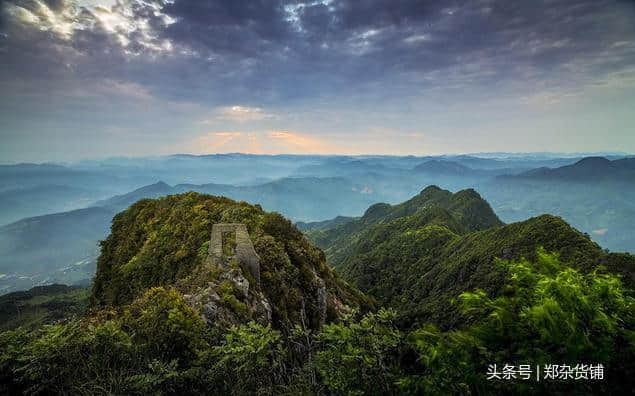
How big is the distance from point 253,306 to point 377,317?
1247 cm

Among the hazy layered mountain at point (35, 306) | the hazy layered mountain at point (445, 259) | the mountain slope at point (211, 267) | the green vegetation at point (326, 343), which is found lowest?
the hazy layered mountain at point (35, 306)

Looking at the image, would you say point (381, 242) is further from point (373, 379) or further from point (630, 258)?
point (373, 379)

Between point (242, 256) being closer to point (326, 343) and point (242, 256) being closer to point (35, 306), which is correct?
point (326, 343)

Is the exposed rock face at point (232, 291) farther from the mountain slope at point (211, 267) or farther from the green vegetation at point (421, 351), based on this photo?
the green vegetation at point (421, 351)

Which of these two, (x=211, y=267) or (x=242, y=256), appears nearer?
(x=211, y=267)

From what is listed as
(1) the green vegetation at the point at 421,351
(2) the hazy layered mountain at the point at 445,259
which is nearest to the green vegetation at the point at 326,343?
(1) the green vegetation at the point at 421,351

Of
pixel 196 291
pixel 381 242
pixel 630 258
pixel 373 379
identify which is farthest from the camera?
pixel 381 242

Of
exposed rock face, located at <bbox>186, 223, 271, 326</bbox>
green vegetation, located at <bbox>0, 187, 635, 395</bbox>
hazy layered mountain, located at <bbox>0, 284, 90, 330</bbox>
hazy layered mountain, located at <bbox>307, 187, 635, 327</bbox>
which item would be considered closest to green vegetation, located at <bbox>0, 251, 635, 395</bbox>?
green vegetation, located at <bbox>0, 187, 635, 395</bbox>

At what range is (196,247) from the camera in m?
28.1

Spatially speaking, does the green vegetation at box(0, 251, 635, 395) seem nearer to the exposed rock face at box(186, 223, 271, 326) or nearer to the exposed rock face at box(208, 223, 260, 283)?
the exposed rock face at box(186, 223, 271, 326)

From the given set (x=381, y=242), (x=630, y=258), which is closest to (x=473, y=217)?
(x=381, y=242)

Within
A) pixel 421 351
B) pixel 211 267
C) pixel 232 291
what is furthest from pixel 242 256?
pixel 421 351

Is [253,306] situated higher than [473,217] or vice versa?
[253,306]

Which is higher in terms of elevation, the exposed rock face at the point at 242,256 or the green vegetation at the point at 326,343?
the green vegetation at the point at 326,343
